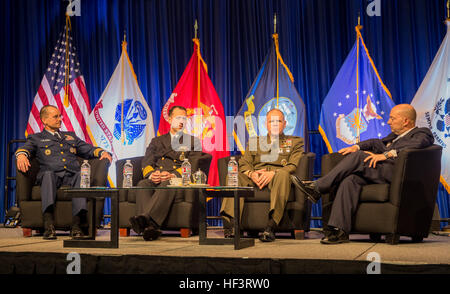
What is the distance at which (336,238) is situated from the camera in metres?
3.51

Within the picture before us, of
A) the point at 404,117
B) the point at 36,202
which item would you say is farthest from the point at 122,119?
the point at 404,117

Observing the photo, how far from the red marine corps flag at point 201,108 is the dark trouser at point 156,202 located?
150 centimetres

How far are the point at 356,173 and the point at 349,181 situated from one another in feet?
0.49

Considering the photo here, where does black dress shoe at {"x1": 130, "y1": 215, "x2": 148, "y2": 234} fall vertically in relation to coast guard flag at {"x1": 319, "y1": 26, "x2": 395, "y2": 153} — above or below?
below

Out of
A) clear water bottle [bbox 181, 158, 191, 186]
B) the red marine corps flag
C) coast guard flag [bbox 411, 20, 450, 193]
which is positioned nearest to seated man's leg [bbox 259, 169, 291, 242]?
clear water bottle [bbox 181, 158, 191, 186]

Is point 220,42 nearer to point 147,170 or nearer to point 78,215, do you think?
point 147,170

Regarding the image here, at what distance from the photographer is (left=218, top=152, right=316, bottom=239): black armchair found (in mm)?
3906

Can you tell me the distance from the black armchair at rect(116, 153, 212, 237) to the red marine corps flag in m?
1.25

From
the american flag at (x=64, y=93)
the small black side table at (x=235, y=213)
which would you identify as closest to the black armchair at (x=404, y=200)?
the small black side table at (x=235, y=213)

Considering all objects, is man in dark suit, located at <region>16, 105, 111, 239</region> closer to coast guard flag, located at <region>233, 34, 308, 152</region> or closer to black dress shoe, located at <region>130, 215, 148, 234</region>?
black dress shoe, located at <region>130, 215, 148, 234</region>

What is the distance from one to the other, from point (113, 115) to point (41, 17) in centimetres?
185

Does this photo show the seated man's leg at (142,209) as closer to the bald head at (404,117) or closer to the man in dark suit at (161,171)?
the man in dark suit at (161,171)

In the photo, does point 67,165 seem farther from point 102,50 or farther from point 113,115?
point 102,50
